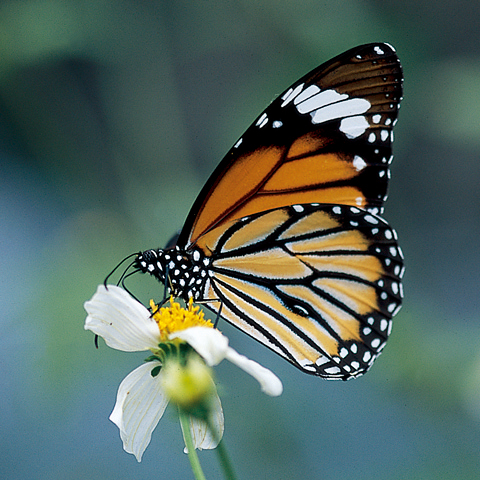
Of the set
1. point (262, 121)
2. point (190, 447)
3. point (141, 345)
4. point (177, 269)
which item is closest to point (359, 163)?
point (262, 121)

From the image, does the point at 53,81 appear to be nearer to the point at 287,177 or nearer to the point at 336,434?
the point at 287,177

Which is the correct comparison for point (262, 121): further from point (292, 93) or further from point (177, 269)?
point (177, 269)

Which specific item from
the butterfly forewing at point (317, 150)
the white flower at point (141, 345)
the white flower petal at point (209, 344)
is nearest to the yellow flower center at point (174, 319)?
the white flower at point (141, 345)

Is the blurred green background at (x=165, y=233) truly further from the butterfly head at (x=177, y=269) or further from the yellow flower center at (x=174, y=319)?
the yellow flower center at (x=174, y=319)

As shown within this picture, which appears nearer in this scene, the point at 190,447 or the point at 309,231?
the point at 190,447

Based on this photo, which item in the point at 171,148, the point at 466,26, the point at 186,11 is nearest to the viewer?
the point at 171,148

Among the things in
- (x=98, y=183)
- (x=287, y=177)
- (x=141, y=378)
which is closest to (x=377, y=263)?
(x=287, y=177)
